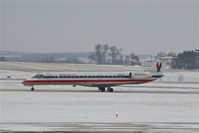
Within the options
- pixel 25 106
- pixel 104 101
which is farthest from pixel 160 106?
pixel 25 106

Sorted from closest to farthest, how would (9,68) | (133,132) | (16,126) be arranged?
(133,132) → (16,126) → (9,68)

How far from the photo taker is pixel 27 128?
2420 centimetres

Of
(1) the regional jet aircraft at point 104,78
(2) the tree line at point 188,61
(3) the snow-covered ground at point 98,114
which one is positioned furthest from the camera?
(2) the tree line at point 188,61

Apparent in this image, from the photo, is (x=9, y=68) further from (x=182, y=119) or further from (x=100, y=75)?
(x=182, y=119)

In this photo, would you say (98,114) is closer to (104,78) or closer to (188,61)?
(104,78)

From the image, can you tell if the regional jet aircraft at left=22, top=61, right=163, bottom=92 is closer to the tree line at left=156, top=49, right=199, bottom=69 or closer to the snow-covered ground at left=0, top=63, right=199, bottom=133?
the snow-covered ground at left=0, top=63, right=199, bottom=133

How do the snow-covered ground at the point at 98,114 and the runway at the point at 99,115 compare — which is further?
the snow-covered ground at the point at 98,114

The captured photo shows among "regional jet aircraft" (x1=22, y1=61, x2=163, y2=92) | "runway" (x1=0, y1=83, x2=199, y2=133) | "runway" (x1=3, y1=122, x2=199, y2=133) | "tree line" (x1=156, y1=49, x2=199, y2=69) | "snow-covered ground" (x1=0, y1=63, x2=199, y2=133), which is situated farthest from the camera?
"tree line" (x1=156, y1=49, x2=199, y2=69)

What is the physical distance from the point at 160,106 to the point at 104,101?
16.6 feet

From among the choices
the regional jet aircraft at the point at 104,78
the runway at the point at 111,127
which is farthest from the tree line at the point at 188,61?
the runway at the point at 111,127

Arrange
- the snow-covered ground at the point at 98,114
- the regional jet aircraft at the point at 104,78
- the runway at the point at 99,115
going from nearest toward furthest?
the runway at the point at 99,115 < the snow-covered ground at the point at 98,114 < the regional jet aircraft at the point at 104,78

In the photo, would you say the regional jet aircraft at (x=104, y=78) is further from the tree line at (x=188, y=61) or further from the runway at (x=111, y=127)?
the tree line at (x=188, y=61)

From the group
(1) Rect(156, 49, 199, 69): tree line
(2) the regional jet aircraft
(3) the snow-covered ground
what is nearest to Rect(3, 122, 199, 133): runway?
(3) the snow-covered ground

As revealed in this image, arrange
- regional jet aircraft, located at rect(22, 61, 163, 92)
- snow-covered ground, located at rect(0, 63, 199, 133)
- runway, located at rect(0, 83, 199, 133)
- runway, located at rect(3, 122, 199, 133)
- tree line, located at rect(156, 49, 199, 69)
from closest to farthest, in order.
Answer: runway, located at rect(3, 122, 199, 133)
runway, located at rect(0, 83, 199, 133)
snow-covered ground, located at rect(0, 63, 199, 133)
regional jet aircraft, located at rect(22, 61, 163, 92)
tree line, located at rect(156, 49, 199, 69)
